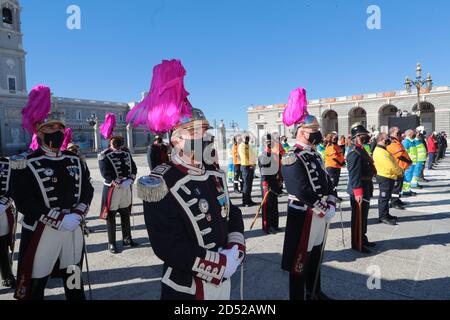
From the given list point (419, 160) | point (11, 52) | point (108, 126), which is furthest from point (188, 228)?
point (11, 52)

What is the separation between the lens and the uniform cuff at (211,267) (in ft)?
6.13

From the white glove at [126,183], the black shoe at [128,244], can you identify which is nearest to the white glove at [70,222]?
the white glove at [126,183]

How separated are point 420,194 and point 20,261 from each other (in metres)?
10.4

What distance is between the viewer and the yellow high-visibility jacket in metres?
6.32

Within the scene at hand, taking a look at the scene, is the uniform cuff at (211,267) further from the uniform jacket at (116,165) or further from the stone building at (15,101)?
the stone building at (15,101)

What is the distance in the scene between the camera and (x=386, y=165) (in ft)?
21.1

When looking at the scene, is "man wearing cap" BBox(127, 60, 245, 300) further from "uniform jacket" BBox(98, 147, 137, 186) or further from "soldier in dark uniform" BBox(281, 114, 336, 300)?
"uniform jacket" BBox(98, 147, 137, 186)

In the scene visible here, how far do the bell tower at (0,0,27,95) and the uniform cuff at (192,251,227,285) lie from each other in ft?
196

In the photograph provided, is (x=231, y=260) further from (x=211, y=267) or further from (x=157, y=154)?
(x=157, y=154)

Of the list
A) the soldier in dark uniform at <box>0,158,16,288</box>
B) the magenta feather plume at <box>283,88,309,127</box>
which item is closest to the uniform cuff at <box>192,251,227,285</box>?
the magenta feather plume at <box>283,88,309,127</box>

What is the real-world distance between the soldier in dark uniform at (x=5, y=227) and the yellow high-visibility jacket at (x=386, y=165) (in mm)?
6731

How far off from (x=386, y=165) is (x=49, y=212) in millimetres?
6281

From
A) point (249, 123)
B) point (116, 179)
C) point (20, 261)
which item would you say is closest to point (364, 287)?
point (20, 261)
